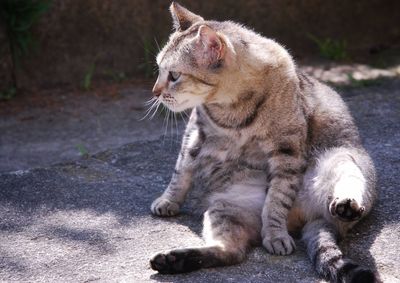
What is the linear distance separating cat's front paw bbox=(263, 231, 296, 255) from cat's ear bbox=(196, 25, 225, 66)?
994 mm

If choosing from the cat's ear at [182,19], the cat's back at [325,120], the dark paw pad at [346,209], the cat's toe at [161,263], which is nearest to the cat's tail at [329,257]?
the dark paw pad at [346,209]

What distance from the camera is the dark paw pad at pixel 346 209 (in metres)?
3.38

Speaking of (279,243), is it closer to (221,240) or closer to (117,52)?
(221,240)

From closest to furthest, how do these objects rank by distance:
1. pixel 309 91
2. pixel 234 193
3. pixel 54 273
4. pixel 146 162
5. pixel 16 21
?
1. pixel 54 273
2. pixel 234 193
3. pixel 309 91
4. pixel 146 162
5. pixel 16 21

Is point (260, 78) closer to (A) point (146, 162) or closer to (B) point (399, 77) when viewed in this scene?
(A) point (146, 162)

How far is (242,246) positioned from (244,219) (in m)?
0.21

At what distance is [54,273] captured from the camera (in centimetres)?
341

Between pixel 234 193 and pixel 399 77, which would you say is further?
pixel 399 77

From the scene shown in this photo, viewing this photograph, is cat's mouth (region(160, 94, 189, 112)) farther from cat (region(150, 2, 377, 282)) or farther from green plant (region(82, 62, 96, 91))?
green plant (region(82, 62, 96, 91))

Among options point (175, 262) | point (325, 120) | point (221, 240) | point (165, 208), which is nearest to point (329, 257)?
point (221, 240)

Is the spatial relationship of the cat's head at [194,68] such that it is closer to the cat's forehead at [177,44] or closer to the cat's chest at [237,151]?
the cat's forehead at [177,44]

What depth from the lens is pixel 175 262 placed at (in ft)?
10.8

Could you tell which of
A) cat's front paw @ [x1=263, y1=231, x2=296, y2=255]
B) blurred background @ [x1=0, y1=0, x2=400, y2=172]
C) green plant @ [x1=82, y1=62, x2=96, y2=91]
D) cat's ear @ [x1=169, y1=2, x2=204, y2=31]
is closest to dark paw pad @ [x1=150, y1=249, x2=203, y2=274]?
cat's front paw @ [x1=263, y1=231, x2=296, y2=255]

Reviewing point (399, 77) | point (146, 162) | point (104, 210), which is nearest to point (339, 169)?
point (104, 210)
